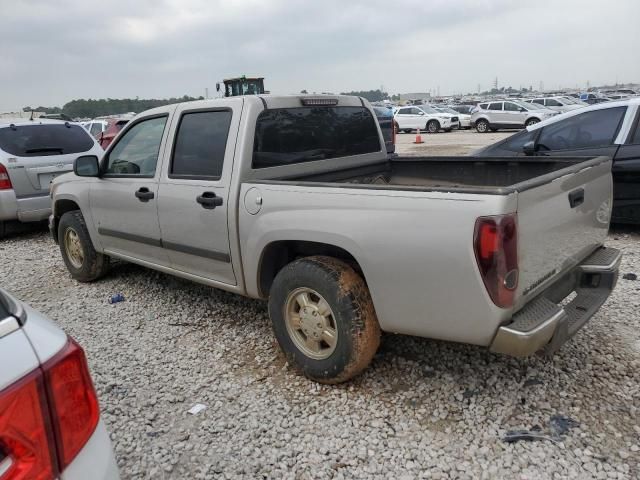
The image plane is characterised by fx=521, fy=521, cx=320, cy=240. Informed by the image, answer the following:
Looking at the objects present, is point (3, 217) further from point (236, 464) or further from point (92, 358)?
point (236, 464)

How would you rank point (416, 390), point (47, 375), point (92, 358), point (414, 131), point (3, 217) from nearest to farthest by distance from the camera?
1. point (47, 375)
2. point (416, 390)
3. point (92, 358)
4. point (3, 217)
5. point (414, 131)

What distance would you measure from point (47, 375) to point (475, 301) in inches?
72.8

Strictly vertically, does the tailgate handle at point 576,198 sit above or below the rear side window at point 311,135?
below

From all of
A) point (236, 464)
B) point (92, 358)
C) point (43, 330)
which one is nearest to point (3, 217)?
point (92, 358)

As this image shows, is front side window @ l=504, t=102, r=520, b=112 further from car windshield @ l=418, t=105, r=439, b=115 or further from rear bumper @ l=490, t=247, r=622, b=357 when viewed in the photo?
rear bumper @ l=490, t=247, r=622, b=357

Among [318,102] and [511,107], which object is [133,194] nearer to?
[318,102]

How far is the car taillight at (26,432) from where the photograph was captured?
1.18 metres

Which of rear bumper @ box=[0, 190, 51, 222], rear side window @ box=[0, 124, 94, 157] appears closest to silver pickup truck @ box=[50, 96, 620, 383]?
rear bumper @ box=[0, 190, 51, 222]

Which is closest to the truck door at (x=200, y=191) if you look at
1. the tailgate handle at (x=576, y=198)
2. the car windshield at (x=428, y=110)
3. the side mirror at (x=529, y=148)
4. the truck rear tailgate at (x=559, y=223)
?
the truck rear tailgate at (x=559, y=223)

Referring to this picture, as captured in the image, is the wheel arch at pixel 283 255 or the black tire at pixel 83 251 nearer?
the wheel arch at pixel 283 255

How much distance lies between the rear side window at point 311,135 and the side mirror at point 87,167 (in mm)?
1913

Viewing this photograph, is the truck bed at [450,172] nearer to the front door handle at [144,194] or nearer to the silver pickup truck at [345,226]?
the silver pickup truck at [345,226]

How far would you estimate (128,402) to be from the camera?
3.23 meters

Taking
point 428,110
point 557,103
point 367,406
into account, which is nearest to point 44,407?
point 367,406
